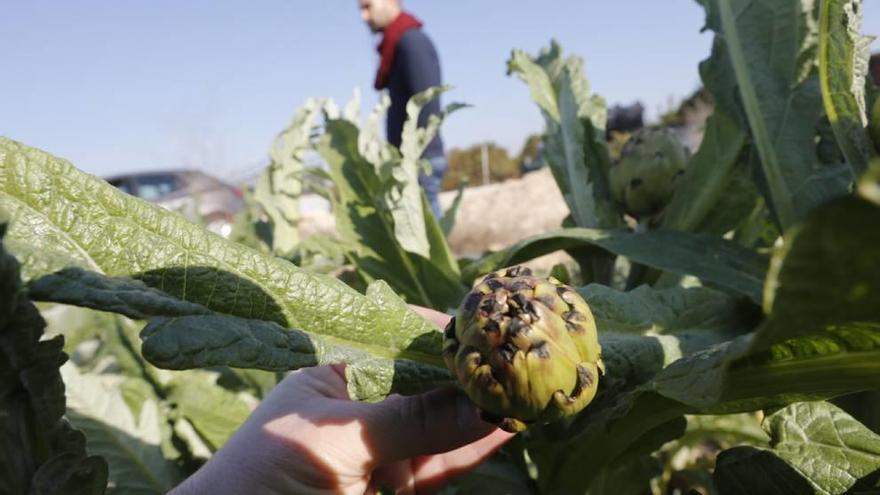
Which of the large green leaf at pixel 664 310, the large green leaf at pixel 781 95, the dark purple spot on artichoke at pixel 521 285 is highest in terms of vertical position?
the large green leaf at pixel 781 95

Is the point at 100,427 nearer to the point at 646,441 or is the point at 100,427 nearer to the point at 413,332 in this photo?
the point at 413,332

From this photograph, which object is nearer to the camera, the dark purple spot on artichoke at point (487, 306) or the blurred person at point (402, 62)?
the dark purple spot on artichoke at point (487, 306)

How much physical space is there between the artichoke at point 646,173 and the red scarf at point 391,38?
2844 mm

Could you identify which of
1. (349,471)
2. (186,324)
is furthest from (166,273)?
(349,471)

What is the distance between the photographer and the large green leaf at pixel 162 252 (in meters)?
0.62

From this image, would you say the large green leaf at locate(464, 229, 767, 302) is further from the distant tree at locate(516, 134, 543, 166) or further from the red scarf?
the distant tree at locate(516, 134, 543, 166)

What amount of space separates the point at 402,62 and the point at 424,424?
10.8 feet

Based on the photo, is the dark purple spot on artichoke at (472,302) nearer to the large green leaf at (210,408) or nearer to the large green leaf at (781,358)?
the large green leaf at (781,358)

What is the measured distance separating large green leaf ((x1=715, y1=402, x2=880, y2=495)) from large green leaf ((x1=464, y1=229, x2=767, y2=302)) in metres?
0.19

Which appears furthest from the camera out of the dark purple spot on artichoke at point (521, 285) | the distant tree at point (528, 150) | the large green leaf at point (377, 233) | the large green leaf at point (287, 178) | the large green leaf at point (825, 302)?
the distant tree at point (528, 150)

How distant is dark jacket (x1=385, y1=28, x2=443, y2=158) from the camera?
12.6 ft

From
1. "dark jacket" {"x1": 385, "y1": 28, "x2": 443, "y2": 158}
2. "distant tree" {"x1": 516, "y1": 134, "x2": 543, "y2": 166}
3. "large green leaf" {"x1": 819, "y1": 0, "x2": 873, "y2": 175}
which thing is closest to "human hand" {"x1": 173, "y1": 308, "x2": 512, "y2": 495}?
"large green leaf" {"x1": 819, "y1": 0, "x2": 873, "y2": 175}

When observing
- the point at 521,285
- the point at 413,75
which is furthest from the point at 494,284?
the point at 413,75

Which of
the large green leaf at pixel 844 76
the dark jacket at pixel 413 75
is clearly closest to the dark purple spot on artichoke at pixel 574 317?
the large green leaf at pixel 844 76
